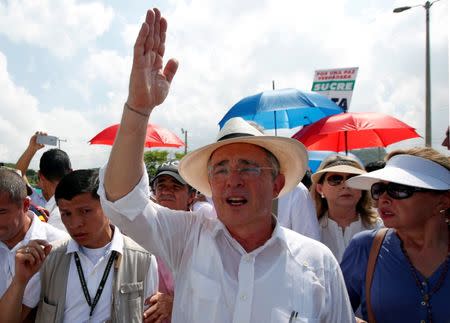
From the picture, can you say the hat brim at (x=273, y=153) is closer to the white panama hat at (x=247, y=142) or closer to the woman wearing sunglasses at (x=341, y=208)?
the white panama hat at (x=247, y=142)

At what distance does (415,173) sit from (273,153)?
83 centimetres

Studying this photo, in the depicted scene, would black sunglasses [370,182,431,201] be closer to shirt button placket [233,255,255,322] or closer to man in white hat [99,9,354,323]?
man in white hat [99,9,354,323]

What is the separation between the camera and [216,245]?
1.90 m

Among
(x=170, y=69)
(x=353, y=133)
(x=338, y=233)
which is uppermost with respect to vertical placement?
(x=170, y=69)

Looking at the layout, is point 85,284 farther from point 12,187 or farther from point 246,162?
point 246,162

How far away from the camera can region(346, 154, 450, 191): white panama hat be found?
2.25 m

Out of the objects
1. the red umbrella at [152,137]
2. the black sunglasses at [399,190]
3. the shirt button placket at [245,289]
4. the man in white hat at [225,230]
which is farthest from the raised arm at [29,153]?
the black sunglasses at [399,190]

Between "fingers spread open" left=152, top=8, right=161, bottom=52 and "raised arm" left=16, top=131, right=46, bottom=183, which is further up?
"fingers spread open" left=152, top=8, right=161, bottom=52

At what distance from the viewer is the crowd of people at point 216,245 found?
5.74 feet

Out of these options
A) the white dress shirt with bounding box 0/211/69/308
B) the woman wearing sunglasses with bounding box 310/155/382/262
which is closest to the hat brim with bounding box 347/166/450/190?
the woman wearing sunglasses with bounding box 310/155/382/262

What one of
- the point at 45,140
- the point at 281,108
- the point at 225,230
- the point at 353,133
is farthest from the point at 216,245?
the point at 353,133

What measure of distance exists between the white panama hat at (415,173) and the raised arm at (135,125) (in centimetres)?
136

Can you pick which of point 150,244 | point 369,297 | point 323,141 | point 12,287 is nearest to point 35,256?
point 12,287

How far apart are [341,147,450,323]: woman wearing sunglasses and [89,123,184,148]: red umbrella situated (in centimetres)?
549
